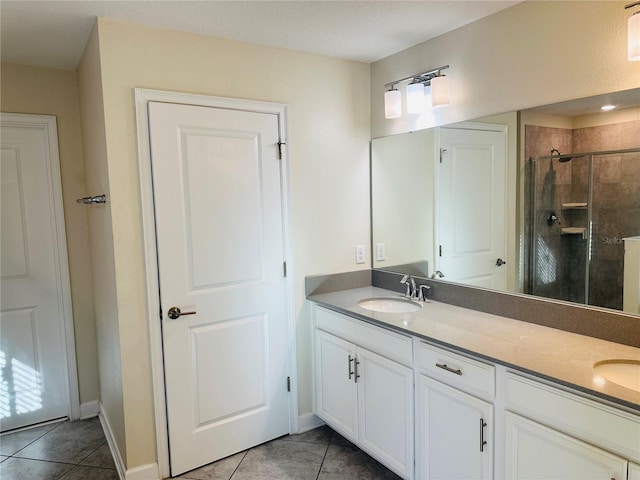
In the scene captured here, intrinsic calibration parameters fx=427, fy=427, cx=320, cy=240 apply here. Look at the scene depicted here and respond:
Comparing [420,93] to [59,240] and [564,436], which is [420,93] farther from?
[59,240]

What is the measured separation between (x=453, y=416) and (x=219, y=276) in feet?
4.59

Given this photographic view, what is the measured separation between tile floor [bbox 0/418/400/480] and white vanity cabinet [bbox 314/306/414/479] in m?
0.15

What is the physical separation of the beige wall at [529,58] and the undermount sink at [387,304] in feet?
3.48

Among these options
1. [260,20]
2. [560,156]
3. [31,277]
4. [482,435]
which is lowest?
[482,435]

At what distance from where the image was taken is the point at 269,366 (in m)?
2.63

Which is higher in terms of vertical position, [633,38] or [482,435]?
[633,38]

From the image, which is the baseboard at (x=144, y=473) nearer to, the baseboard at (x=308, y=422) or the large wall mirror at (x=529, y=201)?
the baseboard at (x=308, y=422)

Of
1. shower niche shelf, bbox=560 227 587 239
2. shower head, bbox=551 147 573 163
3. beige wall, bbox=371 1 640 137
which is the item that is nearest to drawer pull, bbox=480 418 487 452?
shower niche shelf, bbox=560 227 587 239

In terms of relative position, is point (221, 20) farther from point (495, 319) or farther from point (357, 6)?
point (495, 319)

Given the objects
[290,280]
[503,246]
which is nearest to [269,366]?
[290,280]

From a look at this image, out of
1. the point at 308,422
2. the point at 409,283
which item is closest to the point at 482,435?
the point at 409,283

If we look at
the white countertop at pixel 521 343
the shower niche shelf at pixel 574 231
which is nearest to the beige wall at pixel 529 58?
the shower niche shelf at pixel 574 231

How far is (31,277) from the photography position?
2896mm

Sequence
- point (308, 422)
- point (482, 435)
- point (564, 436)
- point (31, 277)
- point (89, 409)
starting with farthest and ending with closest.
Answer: point (89, 409)
point (31, 277)
point (308, 422)
point (482, 435)
point (564, 436)
